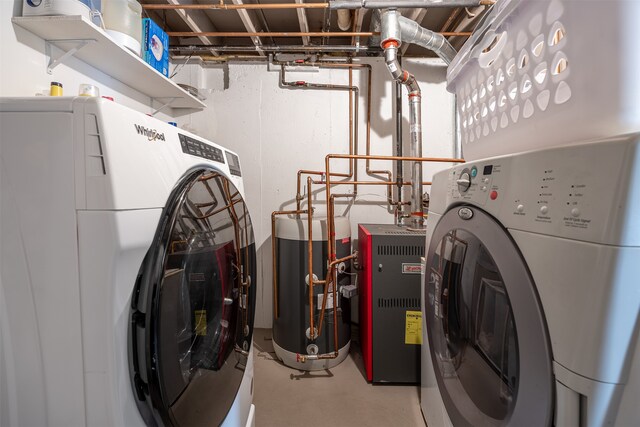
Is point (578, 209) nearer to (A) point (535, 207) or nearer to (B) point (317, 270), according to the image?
(A) point (535, 207)

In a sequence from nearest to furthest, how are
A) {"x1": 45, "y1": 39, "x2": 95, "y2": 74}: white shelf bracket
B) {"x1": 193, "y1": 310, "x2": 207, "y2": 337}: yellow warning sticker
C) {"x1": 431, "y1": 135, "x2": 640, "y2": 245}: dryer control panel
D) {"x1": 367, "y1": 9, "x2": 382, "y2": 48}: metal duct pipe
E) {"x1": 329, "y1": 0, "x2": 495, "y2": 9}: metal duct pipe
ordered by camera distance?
{"x1": 431, "y1": 135, "x2": 640, "y2": 245}: dryer control panel → {"x1": 193, "y1": 310, "x2": 207, "y2": 337}: yellow warning sticker → {"x1": 45, "y1": 39, "x2": 95, "y2": 74}: white shelf bracket → {"x1": 329, "y1": 0, "x2": 495, "y2": 9}: metal duct pipe → {"x1": 367, "y1": 9, "x2": 382, "y2": 48}: metal duct pipe

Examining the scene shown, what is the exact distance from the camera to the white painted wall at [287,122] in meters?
2.11

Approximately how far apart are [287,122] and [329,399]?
73.5 inches

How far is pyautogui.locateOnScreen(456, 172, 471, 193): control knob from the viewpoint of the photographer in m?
0.74

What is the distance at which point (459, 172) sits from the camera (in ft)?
2.67

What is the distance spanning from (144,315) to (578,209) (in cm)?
80

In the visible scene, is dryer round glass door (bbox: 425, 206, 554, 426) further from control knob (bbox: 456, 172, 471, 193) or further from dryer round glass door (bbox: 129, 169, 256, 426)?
dryer round glass door (bbox: 129, 169, 256, 426)

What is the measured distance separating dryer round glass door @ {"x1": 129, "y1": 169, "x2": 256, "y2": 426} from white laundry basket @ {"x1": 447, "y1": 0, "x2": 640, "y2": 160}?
2.68 feet

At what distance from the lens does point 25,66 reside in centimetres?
98

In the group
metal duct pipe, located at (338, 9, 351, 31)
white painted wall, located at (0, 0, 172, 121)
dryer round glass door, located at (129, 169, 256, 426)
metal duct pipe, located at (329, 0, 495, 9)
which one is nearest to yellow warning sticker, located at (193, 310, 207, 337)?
dryer round glass door, located at (129, 169, 256, 426)

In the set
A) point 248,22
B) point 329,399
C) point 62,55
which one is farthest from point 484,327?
point 248,22

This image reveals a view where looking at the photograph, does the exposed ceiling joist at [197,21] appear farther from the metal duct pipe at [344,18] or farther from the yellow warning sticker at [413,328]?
the yellow warning sticker at [413,328]

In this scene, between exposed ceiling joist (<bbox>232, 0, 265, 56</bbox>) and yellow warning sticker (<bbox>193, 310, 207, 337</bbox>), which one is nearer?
yellow warning sticker (<bbox>193, 310, 207, 337</bbox>)

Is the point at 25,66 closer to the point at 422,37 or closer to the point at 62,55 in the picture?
the point at 62,55
